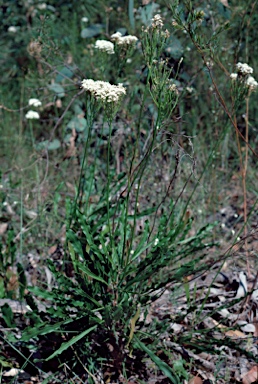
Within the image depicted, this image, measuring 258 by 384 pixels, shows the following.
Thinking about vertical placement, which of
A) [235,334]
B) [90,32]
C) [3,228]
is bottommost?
[3,228]

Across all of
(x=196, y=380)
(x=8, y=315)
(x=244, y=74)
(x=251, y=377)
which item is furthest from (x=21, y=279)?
(x=244, y=74)

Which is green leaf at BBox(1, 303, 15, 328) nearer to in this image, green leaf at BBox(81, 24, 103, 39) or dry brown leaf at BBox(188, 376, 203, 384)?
dry brown leaf at BBox(188, 376, 203, 384)

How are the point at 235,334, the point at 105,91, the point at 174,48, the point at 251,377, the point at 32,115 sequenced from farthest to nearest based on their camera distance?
the point at 32,115 < the point at 174,48 < the point at 235,334 < the point at 251,377 < the point at 105,91

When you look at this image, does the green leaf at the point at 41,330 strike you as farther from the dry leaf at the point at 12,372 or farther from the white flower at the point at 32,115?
the white flower at the point at 32,115

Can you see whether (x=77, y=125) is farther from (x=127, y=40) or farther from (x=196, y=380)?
(x=196, y=380)

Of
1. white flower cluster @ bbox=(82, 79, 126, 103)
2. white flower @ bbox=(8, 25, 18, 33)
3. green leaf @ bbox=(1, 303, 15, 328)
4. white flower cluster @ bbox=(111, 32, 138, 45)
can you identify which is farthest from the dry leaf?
white flower @ bbox=(8, 25, 18, 33)

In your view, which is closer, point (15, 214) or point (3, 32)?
point (15, 214)

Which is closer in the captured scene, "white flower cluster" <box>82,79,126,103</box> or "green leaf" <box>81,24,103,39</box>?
"white flower cluster" <box>82,79,126,103</box>

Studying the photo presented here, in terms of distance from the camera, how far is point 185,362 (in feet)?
5.61

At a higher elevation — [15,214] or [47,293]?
[47,293]

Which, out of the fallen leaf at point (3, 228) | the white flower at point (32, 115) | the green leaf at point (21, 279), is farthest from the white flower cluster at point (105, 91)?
the white flower at point (32, 115)

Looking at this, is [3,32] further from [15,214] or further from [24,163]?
[15,214]

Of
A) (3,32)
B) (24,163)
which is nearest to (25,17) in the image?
(3,32)

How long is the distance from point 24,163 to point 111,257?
A: 1.85 m
